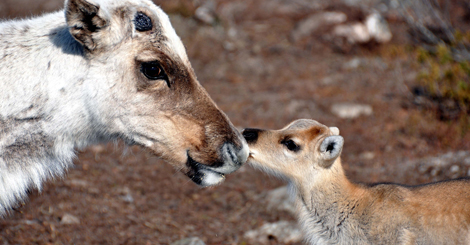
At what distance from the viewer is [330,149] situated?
569 centimetres

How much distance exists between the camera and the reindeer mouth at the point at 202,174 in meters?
4.34

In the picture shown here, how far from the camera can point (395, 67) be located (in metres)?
14.1

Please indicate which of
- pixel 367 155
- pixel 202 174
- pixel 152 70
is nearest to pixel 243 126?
pixel 367 155

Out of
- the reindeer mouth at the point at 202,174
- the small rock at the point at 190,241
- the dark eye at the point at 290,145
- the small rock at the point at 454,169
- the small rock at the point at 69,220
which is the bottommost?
the small rock at the point at 454,169

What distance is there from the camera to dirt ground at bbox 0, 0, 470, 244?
23.6 ft

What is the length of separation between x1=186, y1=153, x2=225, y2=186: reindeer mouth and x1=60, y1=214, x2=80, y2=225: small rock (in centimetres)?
334

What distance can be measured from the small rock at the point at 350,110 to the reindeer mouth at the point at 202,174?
8329 mm

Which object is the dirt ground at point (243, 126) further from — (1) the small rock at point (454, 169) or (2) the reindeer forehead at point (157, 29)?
(2) the reindeer forehead at point (157, 29)

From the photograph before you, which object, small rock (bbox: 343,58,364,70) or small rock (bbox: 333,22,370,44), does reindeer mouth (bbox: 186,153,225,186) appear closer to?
small rock (bbox: 343,58,364,70)

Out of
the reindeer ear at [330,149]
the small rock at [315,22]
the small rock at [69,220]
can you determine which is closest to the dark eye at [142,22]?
the reindeer ear at [330,149]

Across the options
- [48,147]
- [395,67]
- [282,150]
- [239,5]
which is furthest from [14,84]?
[239,5]

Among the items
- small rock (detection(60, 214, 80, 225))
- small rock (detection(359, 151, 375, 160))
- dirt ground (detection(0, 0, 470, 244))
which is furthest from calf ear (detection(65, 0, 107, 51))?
small rock (detection(359, 151, 375, 160))

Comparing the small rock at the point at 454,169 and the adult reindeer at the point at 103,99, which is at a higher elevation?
the adult reindeer at the point at 103,99

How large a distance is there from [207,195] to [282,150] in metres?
3.26
